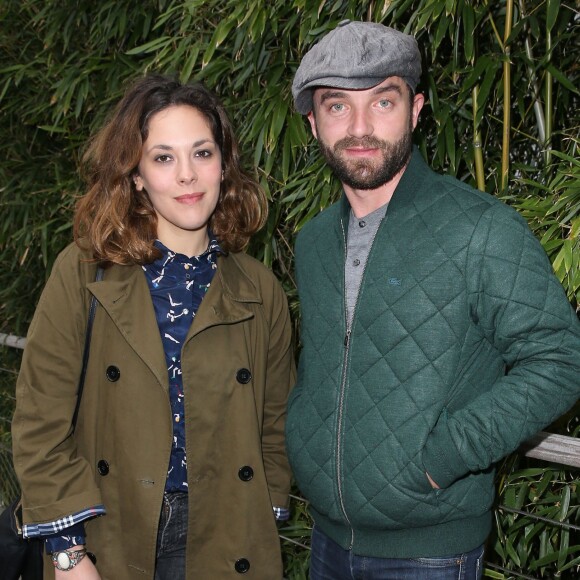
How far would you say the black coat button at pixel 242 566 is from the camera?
1.99m

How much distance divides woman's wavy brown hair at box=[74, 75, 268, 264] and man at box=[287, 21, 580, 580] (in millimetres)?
286

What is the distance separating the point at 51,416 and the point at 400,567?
0.79 meters

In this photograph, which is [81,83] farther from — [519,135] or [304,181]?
[519,135]

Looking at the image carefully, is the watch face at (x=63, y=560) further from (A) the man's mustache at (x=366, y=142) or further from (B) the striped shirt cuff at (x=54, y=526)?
(A) the man's mustache at (x=366, y=142)

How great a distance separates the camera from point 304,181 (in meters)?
2.76

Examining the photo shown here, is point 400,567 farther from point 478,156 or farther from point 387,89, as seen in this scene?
point 478,156

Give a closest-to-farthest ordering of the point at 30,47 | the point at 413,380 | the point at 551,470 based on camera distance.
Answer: the point at 413,380 → the point at 551,470 → the point at 30,47

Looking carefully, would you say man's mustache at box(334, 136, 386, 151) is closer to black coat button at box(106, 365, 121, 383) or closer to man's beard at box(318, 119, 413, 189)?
man's beard at box(318, 119, 413, 189)

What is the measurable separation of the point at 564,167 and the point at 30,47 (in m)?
2.83

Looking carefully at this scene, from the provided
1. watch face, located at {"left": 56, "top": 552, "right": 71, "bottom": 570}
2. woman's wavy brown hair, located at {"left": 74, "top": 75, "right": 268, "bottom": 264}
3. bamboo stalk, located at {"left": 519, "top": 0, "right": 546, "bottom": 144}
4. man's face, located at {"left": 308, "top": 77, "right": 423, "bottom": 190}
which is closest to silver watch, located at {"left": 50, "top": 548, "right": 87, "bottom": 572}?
watch face, located at {"left": 56, "top": 552, "right": 71, "bottom": 570}

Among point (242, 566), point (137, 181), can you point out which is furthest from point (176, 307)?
point (242, 566)

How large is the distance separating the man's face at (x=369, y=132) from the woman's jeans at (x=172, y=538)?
797 millimetres

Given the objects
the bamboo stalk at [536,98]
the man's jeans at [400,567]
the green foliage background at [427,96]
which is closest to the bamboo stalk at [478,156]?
the green foliage background at [427,96]

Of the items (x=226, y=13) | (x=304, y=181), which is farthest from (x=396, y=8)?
(x=226, y=13)
